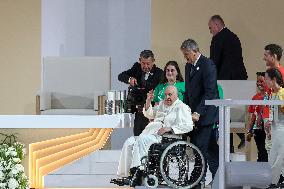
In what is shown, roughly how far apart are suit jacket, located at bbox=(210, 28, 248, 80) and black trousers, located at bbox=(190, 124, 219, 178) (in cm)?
265

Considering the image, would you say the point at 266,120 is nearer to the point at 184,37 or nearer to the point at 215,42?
the point at 215,42

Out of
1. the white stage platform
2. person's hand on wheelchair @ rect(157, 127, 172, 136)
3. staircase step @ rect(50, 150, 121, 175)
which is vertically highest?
the white stage platform

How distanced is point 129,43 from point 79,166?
447 centimetres

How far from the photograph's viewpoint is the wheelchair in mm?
6172

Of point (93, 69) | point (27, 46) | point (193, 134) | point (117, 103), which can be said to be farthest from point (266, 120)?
Result: point (27, 46)

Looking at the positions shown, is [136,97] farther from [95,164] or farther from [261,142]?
[261,142]

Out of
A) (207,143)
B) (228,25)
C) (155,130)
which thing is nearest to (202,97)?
(207,143)

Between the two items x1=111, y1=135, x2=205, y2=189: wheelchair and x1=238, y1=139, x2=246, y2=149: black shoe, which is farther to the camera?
x1=238, y1=139, x2=246, y2=149: black shoe

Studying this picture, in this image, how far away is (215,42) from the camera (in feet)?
29.2

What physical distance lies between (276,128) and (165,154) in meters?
0.92

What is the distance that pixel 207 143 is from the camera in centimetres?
633

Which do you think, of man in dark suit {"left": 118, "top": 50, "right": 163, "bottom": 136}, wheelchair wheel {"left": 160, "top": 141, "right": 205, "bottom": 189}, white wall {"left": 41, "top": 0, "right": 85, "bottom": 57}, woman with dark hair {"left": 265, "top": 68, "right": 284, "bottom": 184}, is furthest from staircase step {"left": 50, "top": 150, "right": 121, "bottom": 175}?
white wall {"left": 41, "top": 0, "right": 85, "bottom": 57}

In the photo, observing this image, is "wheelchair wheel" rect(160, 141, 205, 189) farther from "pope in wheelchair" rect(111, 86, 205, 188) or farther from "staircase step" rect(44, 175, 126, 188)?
"staircase step" rect(44, 175, 126, 188)

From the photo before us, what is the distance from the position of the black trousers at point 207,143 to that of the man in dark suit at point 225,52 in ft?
8.56
